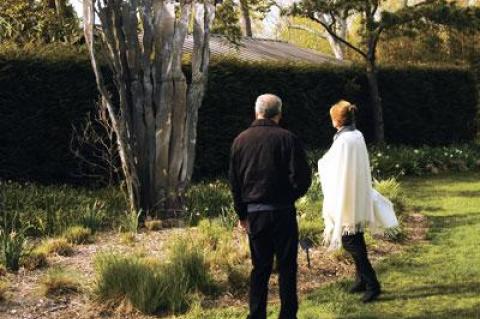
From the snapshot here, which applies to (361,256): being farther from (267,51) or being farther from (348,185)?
(267,51)

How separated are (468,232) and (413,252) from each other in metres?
1.48

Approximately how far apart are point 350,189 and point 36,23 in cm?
1249

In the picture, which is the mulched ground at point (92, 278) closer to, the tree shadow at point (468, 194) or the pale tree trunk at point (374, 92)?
the tree shadow at point (468, 194)

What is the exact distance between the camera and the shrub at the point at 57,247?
723 centimetres

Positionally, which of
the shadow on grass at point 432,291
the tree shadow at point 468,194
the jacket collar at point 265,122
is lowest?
the tree shadow at point 468,194

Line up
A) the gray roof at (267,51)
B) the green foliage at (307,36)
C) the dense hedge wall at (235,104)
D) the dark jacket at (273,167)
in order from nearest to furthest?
1. the dark jacket at (273,167)
2. the dense hedge wall at (235,104)
3. the gray roof at (267,51)
4. the green foliage at (307,36)

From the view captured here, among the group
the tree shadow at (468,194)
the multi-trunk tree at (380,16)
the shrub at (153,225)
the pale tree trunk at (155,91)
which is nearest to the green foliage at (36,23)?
the multi-trunk tree at (380,16)

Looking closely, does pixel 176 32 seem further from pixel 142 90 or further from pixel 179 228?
pixel 179 228

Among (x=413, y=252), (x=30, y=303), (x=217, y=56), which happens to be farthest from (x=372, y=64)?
(x=30, y=303)

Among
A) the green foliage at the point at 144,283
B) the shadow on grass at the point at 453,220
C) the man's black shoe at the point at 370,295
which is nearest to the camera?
the green foliage at the point at 144,283

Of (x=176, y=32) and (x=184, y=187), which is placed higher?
(x=176, y=32)

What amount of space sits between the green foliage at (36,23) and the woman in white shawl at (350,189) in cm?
999

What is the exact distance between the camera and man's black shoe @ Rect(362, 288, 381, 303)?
5.91 metres

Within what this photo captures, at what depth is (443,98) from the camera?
20.6 meters
